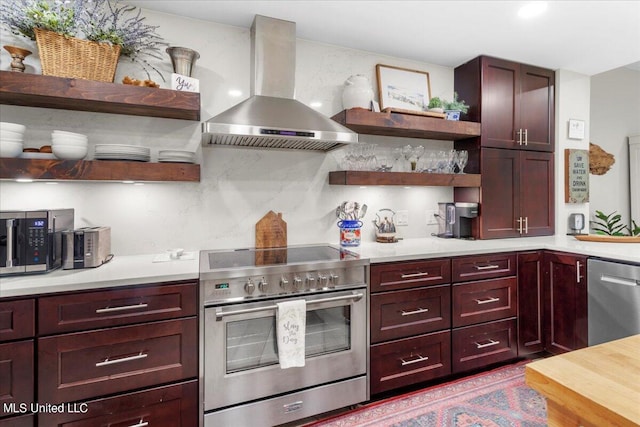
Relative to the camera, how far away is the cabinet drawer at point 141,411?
1475 millimetres

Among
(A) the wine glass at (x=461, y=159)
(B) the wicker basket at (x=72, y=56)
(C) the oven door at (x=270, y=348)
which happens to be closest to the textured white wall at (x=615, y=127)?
(A) the wine glass at (x=461, y=159)

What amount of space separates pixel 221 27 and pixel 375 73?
4.17 feet

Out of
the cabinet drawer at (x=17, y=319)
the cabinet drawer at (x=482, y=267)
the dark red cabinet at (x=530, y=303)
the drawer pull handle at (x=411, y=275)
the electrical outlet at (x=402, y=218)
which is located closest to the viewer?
the cabinet drawer at (x=17, y=319)

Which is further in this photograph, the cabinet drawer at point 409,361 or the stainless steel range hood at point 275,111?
the cabinet drawer at point 409,361

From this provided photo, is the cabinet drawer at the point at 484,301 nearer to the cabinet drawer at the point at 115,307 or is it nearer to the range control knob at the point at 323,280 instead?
the range control knob at the point at 323,280

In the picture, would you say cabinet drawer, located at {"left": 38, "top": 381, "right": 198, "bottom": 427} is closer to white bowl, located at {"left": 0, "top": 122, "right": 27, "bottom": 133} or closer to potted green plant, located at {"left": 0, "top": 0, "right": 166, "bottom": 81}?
white bowl, located at {"left": 0, "top": 122, "right": 27, "bottom": 133}

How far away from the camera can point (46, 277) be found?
154 centimetres

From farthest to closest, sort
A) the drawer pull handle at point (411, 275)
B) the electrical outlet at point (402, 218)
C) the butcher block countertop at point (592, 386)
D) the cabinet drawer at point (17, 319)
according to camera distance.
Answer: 1. the electrical outlet at point (402, 218)
2. the drawer pull handle at point (411, 275)
3. the cabinet drawer at point (17, 319)
4. the butcher block countertop at point (592, 386)

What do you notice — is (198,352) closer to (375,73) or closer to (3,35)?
(3,35)

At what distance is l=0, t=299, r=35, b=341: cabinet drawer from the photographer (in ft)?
4.47

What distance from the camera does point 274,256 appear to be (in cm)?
210

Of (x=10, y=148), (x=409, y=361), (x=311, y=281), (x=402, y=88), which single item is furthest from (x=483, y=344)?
(x=10, y=148)

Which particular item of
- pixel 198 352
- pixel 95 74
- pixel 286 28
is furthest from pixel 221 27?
pixel 198 352

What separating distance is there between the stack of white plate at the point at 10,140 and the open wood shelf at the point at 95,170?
0.06m
